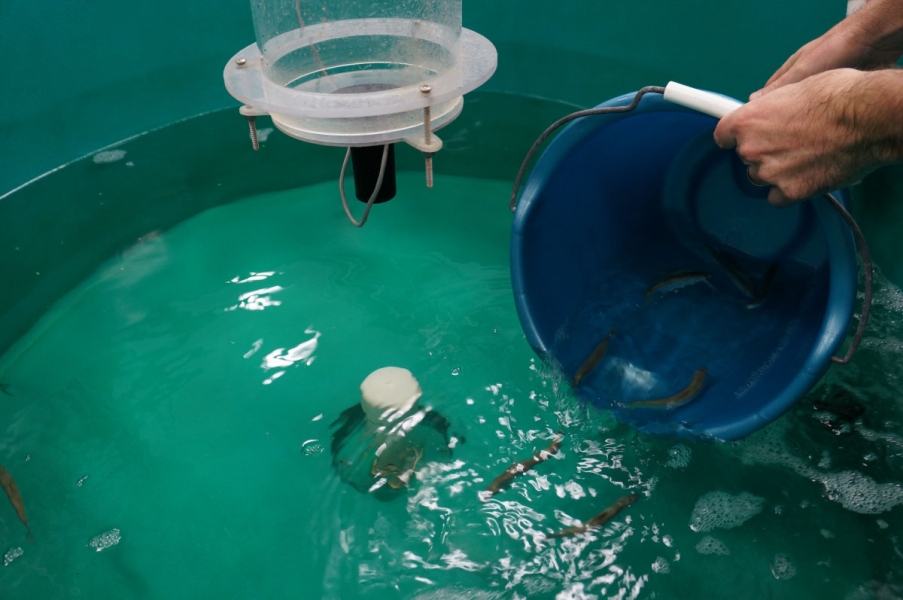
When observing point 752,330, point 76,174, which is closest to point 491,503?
point 752,330

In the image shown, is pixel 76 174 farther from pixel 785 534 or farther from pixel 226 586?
pixel 785 534

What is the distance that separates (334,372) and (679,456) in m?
0.76

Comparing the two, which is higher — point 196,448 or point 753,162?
point 753,162

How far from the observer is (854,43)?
115 cm

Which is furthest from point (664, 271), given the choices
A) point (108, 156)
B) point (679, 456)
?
point (108, 156)

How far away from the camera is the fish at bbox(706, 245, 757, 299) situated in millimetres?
1395

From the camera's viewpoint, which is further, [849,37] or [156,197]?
[156,197]

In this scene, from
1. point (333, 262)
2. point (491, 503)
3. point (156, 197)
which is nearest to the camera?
point (491, 503)

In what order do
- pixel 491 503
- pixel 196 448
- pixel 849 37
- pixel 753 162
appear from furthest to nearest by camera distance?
pixel 196 448
pixel 491 503
pixel 849 37
pixel 753 162

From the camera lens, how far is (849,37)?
1.15 m

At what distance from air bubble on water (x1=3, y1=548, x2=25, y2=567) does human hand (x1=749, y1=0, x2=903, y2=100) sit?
5.05ft

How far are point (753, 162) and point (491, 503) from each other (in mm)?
748

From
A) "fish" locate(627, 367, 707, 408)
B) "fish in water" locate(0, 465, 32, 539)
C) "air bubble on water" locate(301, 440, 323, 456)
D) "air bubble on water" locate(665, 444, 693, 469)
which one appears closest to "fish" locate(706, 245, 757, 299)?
"fish" locate(627, 367, 707, 408)

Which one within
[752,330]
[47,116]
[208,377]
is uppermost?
[47,116]
